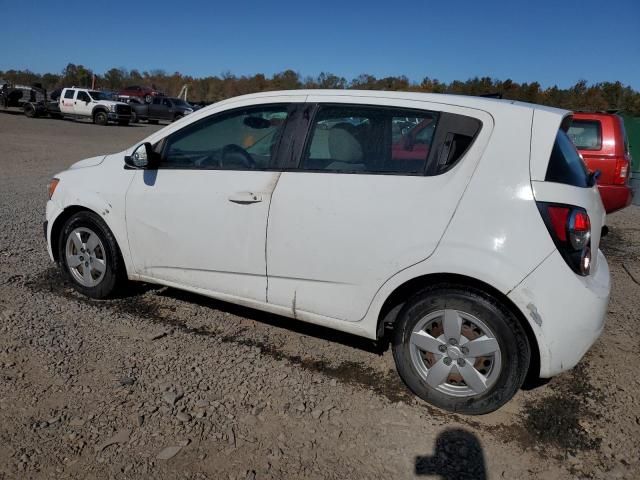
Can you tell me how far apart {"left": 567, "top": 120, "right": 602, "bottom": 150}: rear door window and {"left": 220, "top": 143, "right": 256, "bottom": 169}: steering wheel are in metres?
5.82

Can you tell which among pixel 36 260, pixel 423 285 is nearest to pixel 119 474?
pixel 423 285

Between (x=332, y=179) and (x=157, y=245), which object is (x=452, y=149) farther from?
(x=157, y=245)

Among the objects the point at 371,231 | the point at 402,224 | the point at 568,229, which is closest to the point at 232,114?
the point at 371,231

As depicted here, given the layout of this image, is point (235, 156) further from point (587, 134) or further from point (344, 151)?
point (587, 134)

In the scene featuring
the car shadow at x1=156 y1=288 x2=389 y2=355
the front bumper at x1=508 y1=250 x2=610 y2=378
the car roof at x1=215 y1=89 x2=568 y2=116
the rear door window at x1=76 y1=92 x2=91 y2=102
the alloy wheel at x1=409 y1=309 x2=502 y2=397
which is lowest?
the car shadow at x1=156 y1=288 x2=389 y2=355

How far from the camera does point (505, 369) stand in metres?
2.93

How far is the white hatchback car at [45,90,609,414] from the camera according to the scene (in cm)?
284

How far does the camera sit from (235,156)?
3689 millimetres

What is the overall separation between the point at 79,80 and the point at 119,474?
235 feet

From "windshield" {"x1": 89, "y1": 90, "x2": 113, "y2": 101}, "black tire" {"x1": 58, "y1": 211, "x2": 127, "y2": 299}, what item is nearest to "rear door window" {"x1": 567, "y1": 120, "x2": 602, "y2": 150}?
"black tire" {"x1": 58, "y1": 211, "x2": 127, "y2": 299}

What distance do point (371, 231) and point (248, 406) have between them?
1.21 meters

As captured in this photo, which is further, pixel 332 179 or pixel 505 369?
pixel 332 179

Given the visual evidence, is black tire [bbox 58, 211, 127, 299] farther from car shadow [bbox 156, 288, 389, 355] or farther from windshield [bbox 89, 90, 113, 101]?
windshield [bbox 89, 90, 113, 101]

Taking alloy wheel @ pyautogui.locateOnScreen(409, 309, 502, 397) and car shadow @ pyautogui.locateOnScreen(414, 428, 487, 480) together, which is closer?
car shadow @ pyautogui.locateOnScreen(414, 428, 487, 480)
